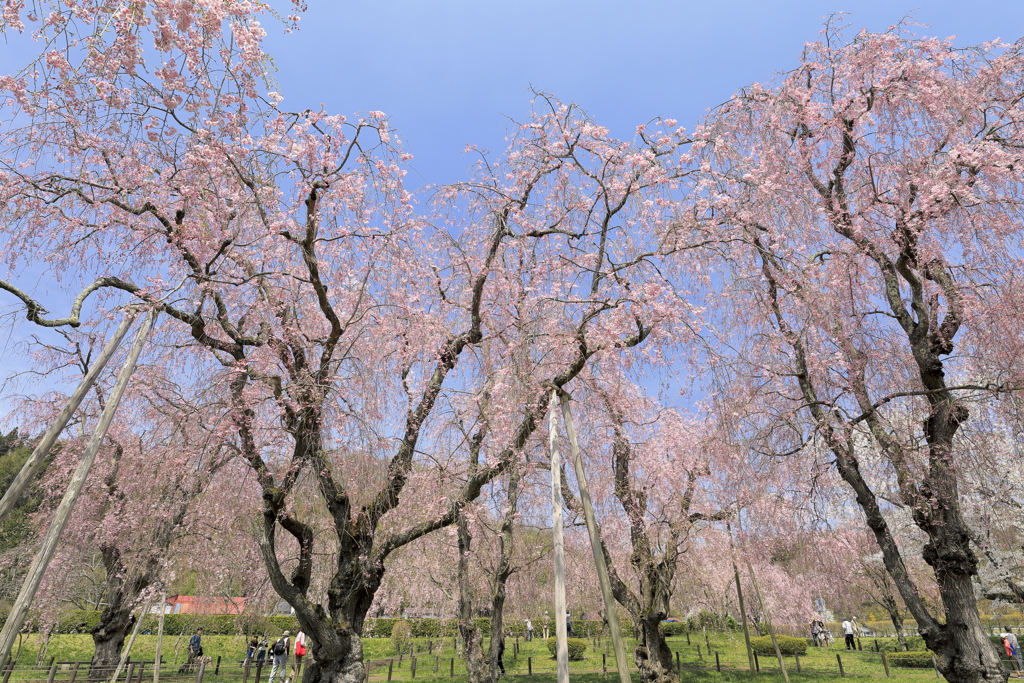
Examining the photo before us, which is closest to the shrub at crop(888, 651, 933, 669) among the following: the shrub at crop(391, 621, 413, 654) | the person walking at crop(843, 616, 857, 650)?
the person walking at crop(843, 616, 857, 650)

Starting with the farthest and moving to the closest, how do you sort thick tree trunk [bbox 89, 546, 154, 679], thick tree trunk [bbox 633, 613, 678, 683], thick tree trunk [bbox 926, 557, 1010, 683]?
thick tree trunk [bbox 89, 546, 154, 679]
thick tree trunk [bbox 633, 613, 678, 683]
thick tree trunk [bbox 926, 557, 1010, 683]

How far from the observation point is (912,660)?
1892cm

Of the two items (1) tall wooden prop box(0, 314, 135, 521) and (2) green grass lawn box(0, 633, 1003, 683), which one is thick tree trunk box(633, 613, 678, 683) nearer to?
(2) green grass lawn box(0, 633, 1003, 683)

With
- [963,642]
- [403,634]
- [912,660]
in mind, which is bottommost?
[912,660]

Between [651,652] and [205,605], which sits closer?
[651,652]

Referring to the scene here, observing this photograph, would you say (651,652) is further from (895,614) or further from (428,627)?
(895,614)

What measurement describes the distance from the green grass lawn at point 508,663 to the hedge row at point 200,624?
25.4 inches

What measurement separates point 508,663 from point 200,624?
38.2 feet

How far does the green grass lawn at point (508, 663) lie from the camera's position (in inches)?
623

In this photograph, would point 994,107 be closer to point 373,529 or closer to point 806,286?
point 806,286

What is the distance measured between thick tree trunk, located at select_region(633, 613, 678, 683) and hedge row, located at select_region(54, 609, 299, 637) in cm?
1433

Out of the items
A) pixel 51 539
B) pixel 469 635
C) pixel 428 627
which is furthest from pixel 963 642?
pixel 428 627

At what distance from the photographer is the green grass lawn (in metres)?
15.8

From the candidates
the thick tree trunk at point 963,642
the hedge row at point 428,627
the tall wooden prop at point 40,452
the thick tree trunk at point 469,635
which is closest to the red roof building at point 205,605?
the hedge row at point 428,627
